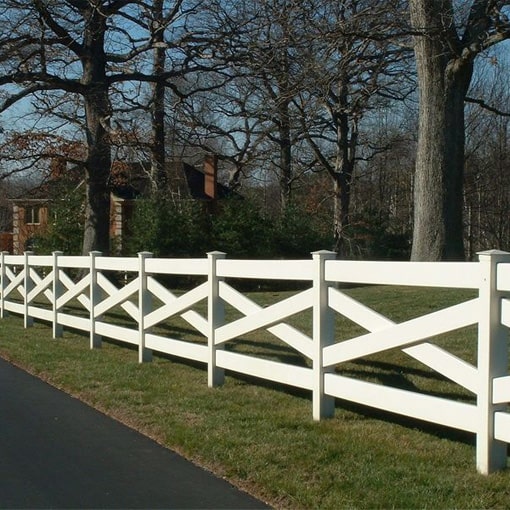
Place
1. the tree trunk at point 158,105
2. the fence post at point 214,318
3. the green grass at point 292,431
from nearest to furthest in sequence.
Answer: the green grass at point 292,431
the fence post at point 214,318
the tree trunk at point 158,105

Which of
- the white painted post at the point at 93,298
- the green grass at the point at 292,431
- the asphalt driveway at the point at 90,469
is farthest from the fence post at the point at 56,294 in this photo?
the asphalt driveway at the point at 90,469

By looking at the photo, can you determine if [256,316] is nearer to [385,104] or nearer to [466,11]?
[466,11]

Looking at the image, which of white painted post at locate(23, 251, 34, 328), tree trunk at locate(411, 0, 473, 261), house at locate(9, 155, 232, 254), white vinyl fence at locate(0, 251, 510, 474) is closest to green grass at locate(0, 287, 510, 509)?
white vinyl fence at locate(0, 251, 510, 474)

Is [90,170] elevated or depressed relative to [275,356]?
elevated

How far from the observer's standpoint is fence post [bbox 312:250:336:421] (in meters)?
7.66

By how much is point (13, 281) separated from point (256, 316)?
10.2 meters

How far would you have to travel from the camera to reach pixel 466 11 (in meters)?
16.2

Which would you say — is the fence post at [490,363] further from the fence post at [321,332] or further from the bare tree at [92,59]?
the bare tree at [92,59]

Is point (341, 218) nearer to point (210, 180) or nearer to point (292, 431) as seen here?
point (210, 180)

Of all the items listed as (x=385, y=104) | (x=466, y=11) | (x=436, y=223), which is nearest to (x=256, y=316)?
(x=436, y=223)

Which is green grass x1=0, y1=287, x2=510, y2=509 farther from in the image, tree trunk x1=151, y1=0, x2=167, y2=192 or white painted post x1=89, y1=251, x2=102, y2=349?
tree trunk x1=151, y1=0, x2=167, y2=192

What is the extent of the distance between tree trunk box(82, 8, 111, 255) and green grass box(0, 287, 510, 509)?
11227 mm

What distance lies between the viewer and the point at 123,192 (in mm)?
37219

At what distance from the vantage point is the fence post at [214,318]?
951 cm
